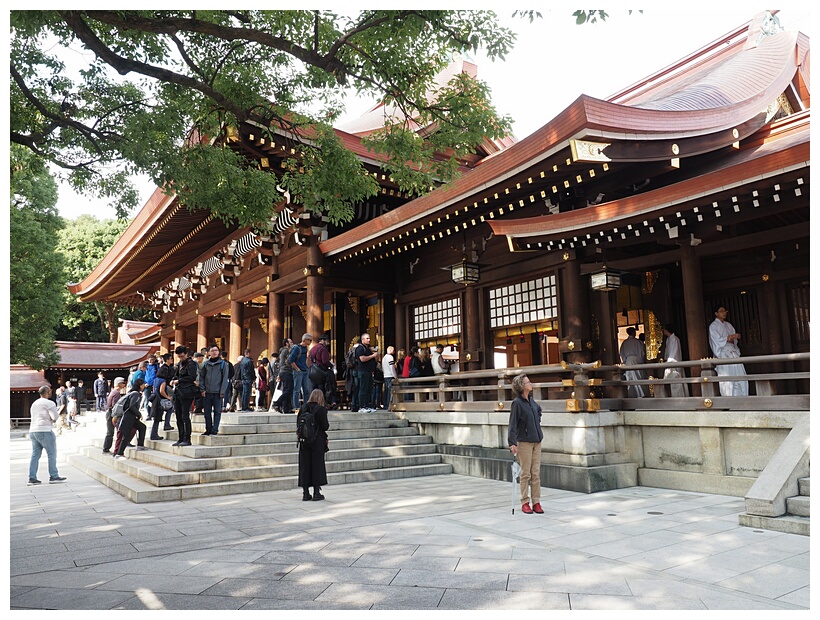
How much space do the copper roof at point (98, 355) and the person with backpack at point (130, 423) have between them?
23388 mm

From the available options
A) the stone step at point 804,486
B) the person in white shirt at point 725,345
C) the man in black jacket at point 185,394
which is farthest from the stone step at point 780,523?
the man in black jacket at point 185,394

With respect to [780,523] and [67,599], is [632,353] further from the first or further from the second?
[67,599]

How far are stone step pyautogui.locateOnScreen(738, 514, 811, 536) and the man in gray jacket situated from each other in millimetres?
7708

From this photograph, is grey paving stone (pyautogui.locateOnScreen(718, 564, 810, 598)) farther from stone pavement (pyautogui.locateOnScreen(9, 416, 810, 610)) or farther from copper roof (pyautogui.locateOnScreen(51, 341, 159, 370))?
copper roof (pyautogui.locateOnScreen(51, 341, 159, 370))

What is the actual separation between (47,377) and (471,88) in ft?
117

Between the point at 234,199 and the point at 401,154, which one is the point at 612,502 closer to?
the point at 401,154

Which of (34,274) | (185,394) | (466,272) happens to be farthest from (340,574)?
(34,274)

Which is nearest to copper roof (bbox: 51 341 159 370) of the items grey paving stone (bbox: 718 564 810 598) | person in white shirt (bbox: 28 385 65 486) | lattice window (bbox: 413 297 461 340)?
lattice window (bbox: 413 297 461 340)

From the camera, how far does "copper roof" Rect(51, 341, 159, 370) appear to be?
115ft

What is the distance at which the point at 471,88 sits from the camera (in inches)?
288

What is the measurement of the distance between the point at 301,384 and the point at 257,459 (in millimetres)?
2293

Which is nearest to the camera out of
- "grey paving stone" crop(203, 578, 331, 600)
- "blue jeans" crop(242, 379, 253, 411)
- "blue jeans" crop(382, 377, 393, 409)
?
"grey paving stone" crop(203, 578, 331, 600)

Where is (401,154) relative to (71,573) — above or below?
above
